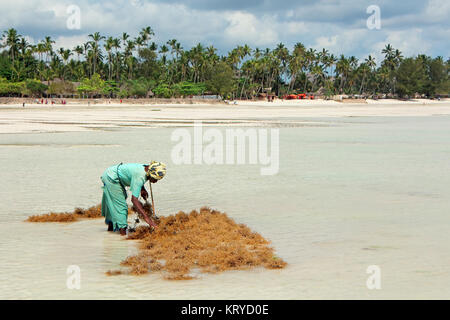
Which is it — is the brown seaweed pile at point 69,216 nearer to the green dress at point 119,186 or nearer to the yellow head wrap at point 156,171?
the green dress at point 119,186

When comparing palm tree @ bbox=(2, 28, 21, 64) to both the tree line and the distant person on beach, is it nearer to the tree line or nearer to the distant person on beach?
the tree line

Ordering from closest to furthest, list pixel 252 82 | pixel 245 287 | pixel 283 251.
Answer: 1. pixel 245 287
2. pixel 283 251
3. pixel 252 82

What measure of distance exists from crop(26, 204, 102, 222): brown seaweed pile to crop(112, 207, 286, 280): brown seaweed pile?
5.61 ft

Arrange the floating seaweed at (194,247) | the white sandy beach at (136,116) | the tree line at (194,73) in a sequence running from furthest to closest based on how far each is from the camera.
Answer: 1. the tree line at (194,73)
2. the white sandy beach at (136,116)
3. the floating seaweed at (194,247)

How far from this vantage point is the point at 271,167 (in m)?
16.9

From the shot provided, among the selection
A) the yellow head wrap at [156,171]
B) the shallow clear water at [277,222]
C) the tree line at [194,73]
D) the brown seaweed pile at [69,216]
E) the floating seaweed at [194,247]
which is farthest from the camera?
the tree line at [194,73]

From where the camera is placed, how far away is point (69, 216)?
9812 millimetres

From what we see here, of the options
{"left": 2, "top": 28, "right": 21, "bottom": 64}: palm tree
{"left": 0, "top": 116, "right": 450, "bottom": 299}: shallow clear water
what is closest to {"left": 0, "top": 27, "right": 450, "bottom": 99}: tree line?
{"left": 2, "top": 28, "right": 21, "bottom": 64}: palm tree

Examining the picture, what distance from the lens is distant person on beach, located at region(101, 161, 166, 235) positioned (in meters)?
8.00

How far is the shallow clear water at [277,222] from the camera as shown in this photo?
20.8 ft

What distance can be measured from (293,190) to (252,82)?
130 metres

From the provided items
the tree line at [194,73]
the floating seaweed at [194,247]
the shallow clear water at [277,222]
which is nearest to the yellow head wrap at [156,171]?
the floating seaweed at [194,247]
